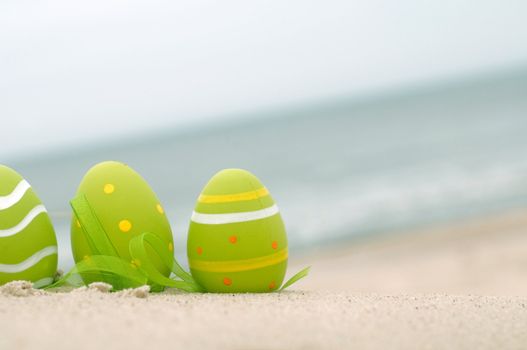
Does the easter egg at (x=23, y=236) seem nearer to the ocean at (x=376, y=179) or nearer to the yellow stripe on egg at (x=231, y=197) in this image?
the ocean at (x=376, y=179)

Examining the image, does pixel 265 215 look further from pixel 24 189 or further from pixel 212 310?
pixel 24 189

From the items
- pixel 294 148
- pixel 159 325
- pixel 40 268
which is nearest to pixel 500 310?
pixel 159 325

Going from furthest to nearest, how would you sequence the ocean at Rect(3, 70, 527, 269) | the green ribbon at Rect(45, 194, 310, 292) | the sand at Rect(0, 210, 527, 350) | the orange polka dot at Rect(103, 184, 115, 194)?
the ocean at Rect(3, 70, 527, 269)
the orange polka dot at Rect(103, 184, 115, 194)
the green ribbon at Rect(45, 194, 310, 292)
the sand at Rect(0, 210, 527, 350)

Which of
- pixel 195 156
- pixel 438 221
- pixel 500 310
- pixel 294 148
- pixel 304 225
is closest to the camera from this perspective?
pixel 500 310

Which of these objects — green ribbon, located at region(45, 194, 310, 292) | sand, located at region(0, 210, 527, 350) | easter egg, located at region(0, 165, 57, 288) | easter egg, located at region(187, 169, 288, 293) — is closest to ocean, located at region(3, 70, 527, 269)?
easter egg, located at region(0, 165, 57, 288)

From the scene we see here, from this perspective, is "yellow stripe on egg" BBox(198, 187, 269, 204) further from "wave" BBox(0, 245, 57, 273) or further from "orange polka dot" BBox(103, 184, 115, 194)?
"wave" BBox(0, 245, 57, 273)

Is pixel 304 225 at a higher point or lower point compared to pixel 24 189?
lower

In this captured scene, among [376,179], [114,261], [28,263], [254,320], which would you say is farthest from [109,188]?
[376,179]
